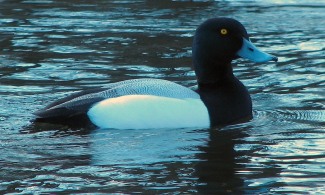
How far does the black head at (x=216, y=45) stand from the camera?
9633 mm

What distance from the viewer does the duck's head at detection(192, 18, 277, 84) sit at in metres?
9.63

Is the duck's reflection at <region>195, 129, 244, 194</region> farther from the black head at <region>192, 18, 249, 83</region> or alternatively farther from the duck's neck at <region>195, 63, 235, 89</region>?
the black head at <region>192, 18, 249, 83</region>

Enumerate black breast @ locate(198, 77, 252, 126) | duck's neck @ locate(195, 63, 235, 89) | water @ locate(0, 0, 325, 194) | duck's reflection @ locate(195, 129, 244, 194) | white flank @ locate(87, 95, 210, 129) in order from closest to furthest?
1. duck's reflection @ locate(195, 129, 244, 194)
2. water @ locate(0, 0, 325, 194)
3. white flank @ locate(87, 95, 210, 129)
4. black breast @ locate(198, 77, 252, 126)
5. duck's neck @ locate(195, 63, 235, 89)

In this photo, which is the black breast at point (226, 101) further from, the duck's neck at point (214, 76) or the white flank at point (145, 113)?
the white flank at point (145, 113)

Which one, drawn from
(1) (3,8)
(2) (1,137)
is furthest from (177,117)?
(1) (3,8)

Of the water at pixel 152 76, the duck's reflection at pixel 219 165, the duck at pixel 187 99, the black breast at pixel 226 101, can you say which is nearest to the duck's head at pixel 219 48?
the duck at pixel 187 99

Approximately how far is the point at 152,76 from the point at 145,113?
7.92 ft

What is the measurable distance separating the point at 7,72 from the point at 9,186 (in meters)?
4.55

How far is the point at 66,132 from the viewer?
898 cm

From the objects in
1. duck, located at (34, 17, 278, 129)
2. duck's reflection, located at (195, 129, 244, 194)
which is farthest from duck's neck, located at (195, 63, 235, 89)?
duck's reflection, located at (195, 129, 244, 194)

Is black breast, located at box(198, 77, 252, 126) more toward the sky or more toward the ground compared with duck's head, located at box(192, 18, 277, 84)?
more toward the ground

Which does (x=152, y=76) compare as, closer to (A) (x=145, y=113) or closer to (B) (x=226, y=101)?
(B) (x=226, y=101)

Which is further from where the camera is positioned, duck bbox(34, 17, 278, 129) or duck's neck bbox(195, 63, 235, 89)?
duck's neck bbox(195, 63, 235, 89)

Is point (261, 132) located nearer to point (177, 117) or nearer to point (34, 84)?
point (177, 117)
